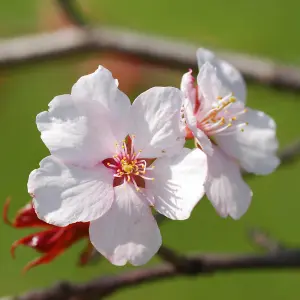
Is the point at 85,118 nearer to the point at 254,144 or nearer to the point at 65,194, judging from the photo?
the point at 65,194

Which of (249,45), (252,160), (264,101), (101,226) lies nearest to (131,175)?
(101,226)

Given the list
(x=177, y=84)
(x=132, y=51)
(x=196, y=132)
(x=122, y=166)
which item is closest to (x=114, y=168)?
(x=122, y=166)

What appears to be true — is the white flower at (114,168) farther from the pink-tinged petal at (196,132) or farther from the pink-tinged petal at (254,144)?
the pink-tinged petal at (254,144)

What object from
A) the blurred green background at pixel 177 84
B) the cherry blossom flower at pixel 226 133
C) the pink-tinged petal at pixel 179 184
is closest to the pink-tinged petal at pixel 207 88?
the cherry blossom flower at pixel 226 133

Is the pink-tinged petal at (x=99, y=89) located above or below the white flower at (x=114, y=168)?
above

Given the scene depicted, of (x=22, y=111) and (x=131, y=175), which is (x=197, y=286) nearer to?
(x=22, y=111)

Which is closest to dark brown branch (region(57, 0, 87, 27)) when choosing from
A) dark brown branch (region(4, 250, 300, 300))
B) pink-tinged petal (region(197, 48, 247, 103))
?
pink-tinged petal (region(197, 48, 247, 103))
